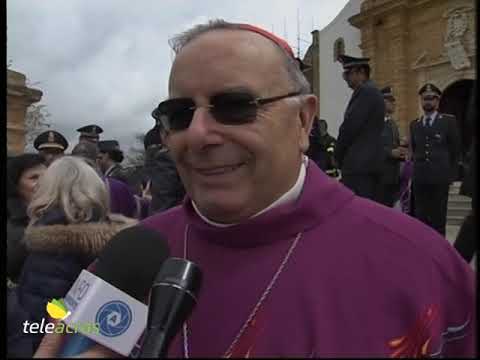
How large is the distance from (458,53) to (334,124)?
5.88 meters

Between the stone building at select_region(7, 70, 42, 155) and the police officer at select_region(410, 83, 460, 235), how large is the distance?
15.0 ft

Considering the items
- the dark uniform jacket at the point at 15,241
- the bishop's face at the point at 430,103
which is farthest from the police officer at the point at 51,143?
the bishop's face at the point at 430,103

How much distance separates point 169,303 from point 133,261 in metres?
0.30

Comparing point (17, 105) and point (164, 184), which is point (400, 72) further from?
point (164, 184)

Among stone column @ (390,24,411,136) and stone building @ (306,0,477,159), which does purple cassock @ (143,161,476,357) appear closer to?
stone building @ (306,0,477,159)

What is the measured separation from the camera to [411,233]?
64.7 inches

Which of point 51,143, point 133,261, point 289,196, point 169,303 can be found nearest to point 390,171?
point 51,143

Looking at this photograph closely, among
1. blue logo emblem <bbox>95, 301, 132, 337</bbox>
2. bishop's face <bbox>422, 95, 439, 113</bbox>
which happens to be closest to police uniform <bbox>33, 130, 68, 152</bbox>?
bishop's face <bbox>422, 95, 439, 113</bbox>

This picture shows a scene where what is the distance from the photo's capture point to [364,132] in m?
5.53

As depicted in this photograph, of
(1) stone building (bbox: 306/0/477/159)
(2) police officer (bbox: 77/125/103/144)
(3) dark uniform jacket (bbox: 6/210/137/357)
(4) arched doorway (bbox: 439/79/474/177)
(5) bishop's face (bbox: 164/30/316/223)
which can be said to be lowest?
(3) dark uniform jacket (bbox: 6/210/137/357)

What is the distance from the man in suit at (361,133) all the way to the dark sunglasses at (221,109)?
3.91 metres

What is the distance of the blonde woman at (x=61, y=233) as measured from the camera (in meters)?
2.90

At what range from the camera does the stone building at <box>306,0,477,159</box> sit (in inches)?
631

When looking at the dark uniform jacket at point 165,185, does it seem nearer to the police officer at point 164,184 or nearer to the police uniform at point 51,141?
the police officer at point 164,184
